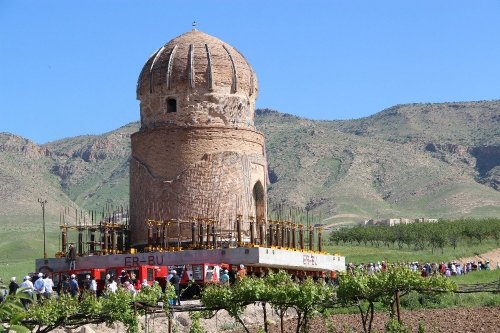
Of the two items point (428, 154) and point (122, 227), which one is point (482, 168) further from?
point (122, 227)

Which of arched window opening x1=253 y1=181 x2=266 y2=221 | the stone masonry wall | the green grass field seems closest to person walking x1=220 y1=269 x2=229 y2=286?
the stone masonry wall

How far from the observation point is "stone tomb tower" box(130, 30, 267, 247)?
121 feet

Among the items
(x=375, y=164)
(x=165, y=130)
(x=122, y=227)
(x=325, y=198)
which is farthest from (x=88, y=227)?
(x=375, y=164)

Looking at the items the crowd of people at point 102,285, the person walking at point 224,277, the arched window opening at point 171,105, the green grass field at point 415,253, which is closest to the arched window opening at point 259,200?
the arched window opening at point 171,105

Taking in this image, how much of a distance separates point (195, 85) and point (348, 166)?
352 ft

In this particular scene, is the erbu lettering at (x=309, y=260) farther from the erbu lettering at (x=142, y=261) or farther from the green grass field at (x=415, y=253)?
the green grass field at (x=415, y=253)

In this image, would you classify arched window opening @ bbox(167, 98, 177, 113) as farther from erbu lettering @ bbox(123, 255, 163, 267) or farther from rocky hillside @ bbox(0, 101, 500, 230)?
rocky hillside @ bbox(0, 101, 500, 230)

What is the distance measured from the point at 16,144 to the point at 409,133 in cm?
6606

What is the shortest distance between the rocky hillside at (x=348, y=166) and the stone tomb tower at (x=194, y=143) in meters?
74.5

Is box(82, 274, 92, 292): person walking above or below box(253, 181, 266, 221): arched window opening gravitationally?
below

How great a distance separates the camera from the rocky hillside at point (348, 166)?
13012 centimetres

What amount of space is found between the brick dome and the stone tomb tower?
1.5 inches

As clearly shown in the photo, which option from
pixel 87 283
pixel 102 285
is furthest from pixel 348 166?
pixel 87 283

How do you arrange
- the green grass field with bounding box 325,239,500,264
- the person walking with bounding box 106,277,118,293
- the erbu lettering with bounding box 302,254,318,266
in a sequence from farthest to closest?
the green grass field with bounding box 325,239,500,264 → the erbu lettering with bounding box 302,254,318,266 → the person walking with bounding box 106,277,118,293
